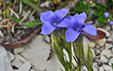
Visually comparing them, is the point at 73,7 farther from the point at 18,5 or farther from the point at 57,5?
the point at 18,5

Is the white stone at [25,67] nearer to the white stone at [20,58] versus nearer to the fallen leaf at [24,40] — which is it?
the white stone at [20,58]

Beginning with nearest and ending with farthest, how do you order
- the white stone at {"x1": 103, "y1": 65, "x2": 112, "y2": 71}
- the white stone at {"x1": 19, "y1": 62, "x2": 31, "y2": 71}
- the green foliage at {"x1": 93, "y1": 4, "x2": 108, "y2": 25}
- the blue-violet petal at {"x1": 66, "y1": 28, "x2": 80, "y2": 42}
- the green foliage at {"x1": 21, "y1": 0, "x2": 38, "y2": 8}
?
the blue-violet petal at {"x1": 66, "y1": 28, "x2": 80, "y2": 42} < the white stone at {"x1": 103, "y1": 65, "x2": 112, "y2": 71} < the white stone at {"x1": 19, "y1": 62, "x2": 31, "y2": 71} < the green foliage at {"x1": 93, "y1": 4, "x2": 108, "y2": 25} < the green foliage at {"x1": 21, "y1": 0, "x2": 38, "y2": 8}

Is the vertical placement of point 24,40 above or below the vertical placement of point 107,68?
above

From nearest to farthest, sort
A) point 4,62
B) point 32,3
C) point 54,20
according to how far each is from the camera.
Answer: point 54,20
point 4,62
point 32,3

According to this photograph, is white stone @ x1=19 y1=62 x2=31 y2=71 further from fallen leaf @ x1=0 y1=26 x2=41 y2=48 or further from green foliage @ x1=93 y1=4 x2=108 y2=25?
green foliage @ x1=93 y1=4 x2=108 y2=25

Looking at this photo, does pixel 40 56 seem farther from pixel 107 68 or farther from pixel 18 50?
pixel 107 68

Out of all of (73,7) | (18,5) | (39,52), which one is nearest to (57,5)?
(73,7)

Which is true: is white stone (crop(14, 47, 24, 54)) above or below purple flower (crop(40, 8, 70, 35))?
below

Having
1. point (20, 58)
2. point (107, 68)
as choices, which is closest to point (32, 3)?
point (20, 58)

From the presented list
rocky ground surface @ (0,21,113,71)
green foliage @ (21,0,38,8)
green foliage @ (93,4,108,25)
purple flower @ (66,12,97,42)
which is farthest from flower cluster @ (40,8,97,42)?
green foliage @ (21,0,38,8)
